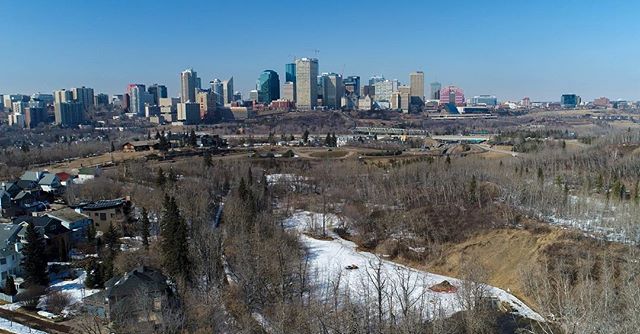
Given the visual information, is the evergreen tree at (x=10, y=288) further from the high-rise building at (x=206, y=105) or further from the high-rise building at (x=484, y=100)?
the high-rise building at (x=484, y=100)

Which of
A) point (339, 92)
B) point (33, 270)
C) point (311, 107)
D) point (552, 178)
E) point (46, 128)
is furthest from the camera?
point (339, 92)

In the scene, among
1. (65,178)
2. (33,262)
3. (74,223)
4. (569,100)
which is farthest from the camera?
(569,100)

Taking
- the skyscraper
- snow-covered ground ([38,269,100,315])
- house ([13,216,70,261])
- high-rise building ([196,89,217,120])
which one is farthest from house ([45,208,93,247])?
the skyscraper

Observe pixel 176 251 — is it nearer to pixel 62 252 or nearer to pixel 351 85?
pixel 62 252

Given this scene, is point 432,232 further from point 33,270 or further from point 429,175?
point 33,270

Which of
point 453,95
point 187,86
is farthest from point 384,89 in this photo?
point 187,86

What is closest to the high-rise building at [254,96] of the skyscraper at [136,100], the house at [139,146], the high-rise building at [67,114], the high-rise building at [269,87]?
the high-rise building at [269,87]

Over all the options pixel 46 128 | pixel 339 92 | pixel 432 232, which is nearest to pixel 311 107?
pixel 339 92
